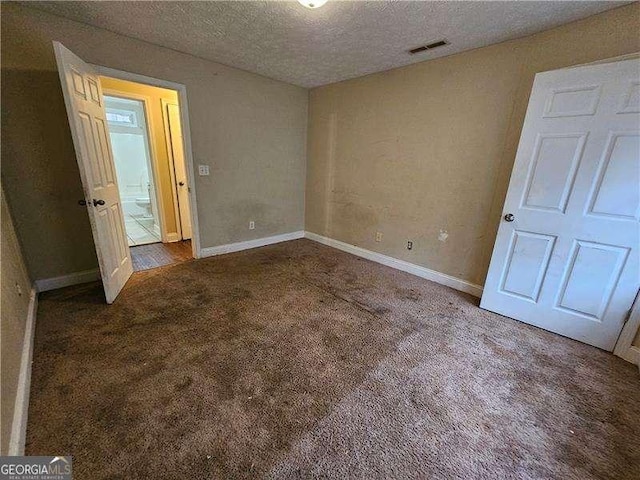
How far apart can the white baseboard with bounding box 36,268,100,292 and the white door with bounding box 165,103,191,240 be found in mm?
1255

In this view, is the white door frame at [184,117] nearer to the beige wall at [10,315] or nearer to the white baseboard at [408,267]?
the beige wall at [10,315]

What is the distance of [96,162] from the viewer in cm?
223

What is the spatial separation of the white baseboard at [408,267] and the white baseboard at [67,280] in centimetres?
293

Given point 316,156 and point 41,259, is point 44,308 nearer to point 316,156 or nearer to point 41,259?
point 41,259

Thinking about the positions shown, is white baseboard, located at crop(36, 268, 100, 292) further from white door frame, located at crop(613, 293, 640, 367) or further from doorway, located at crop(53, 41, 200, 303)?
white door frame, located at crop(613, 293, 640, 367)

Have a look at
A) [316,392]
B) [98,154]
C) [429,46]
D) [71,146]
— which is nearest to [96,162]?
[98,154]

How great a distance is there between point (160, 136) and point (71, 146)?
1.45 meters

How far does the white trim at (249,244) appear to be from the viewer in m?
3.54

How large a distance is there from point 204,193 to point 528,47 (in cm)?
358

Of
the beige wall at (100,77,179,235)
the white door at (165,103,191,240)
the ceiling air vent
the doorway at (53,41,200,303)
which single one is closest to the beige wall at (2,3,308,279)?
the doorway at (53,41,200,303)

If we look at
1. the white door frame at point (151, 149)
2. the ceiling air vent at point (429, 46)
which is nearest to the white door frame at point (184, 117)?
the white door frame at point (151, 149)

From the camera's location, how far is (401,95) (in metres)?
3.02

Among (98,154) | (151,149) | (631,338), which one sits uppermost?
(151,149)

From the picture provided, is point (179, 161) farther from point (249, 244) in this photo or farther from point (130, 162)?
point (130, 162)
